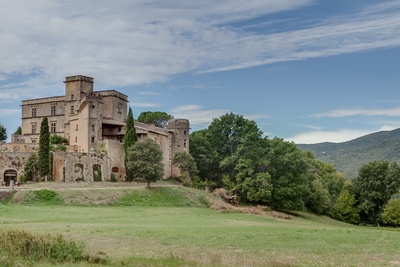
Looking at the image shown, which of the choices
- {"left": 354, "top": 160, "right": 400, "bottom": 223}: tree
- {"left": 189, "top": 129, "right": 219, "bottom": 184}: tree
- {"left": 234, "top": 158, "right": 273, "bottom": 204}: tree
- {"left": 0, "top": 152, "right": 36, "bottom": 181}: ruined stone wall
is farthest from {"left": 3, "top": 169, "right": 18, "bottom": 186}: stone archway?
{"left": 354, "top": 160, "right": 400, "bottom": 223}: tree

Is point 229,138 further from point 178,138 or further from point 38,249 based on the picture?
point 38,249

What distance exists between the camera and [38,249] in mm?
21719

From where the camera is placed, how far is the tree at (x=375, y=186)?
81625 millimetres

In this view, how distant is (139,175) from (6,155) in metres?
18.4

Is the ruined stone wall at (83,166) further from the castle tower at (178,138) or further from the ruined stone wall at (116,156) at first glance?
the castle tower at (178,138)

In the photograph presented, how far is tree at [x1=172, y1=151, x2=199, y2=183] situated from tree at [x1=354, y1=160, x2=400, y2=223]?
26.4 meters

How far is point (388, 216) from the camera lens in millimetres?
77875

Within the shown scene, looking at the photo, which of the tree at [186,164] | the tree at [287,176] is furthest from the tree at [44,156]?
the tree at [287,176]

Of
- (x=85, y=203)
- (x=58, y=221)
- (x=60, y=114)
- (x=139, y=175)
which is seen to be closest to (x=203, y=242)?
(x=58, y=221)

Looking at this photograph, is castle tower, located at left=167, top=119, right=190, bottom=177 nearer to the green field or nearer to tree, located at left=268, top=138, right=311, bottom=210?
tree, located at left=268, top=138, right=311, bottom=210

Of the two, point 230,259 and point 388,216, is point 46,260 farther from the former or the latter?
point 388,216

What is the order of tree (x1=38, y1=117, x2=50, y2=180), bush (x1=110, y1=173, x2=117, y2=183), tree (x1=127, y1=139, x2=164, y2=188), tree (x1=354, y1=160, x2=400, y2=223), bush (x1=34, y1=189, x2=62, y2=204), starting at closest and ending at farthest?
bush (x1=34, y1=189, x2=62, y2=204) → tree (x1=127, y1=139, x2=164, y2=188) → tree (x1=38, y1=117, x2=50, y2=180) → bush (x1=110, y1=173, x2=117, y2=183) → tree (x1=354, y1=160, x2=400, y2=223)

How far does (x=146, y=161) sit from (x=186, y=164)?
1509 cm

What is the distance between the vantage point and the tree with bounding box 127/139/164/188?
65.4m
